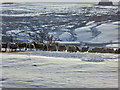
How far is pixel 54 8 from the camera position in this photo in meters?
40.8

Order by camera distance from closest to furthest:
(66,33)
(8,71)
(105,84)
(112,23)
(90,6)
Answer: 1. (105,84)
2. (8,71)
3. (66,33)
4. (112,23)
5. (90,6)

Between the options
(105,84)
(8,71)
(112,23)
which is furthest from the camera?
(112,23)

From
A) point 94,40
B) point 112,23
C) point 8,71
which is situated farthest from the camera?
point 112,23

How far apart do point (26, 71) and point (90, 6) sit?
36.5 meters

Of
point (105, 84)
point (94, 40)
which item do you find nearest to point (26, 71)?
point (105, 84)

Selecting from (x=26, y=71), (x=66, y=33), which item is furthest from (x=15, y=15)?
(x=26, y=71)

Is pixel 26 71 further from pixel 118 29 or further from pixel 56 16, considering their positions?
pixel 56 16

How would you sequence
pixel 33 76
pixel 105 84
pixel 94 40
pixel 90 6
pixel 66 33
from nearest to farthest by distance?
1. pixel 105 84
2. pixel 33 76
3. pixel 94 40
4. pixel 66 33
5. pixel 90 6

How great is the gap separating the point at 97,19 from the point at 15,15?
41.9ft

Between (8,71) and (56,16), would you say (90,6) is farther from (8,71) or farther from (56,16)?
(8,71)

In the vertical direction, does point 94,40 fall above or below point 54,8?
below

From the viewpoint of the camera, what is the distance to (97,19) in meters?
39.4

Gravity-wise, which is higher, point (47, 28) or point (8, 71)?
point (8, 71)

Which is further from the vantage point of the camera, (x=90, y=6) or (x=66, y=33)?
(x=90, y=6)
